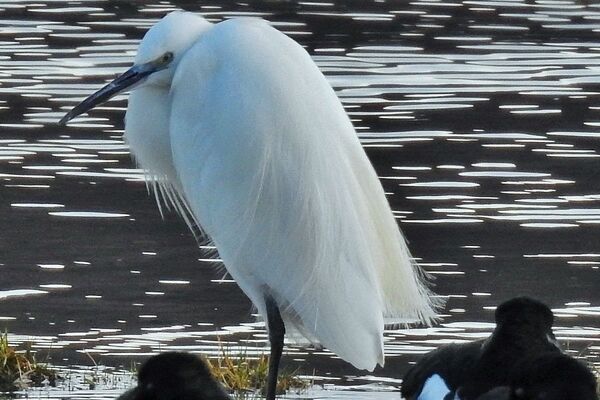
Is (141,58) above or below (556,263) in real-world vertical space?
above

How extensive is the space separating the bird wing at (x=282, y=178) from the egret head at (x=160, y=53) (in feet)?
0.29

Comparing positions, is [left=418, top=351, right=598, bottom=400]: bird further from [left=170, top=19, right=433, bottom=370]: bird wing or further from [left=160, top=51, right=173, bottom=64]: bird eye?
[left=160, top=51, right=173, bottom=64]: bird eye

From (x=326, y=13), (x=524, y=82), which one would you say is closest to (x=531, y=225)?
(x=524, y=82)

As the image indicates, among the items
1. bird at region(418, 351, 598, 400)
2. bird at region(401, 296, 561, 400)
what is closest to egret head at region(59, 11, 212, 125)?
bird at region(401, 296, 561, 400)

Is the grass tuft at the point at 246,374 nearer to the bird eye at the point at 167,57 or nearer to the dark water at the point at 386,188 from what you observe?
the dark water at the point at 386,188

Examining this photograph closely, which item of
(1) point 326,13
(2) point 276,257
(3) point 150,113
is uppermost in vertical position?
(3) point 150,113

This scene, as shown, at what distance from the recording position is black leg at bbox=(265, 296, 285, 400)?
7.04 metres

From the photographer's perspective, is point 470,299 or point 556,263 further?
point 556,263

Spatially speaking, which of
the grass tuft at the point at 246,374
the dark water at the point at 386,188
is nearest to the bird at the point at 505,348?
the grass tuft at the point at 246,374

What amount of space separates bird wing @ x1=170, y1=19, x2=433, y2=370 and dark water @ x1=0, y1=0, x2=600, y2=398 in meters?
1.13

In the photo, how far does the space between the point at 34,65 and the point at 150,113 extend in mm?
9662

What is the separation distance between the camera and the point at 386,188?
11773mm

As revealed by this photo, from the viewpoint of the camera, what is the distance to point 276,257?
281 inches

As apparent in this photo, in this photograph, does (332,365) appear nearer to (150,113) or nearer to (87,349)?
(87,349)
